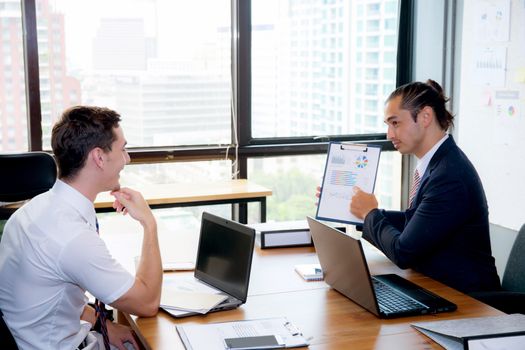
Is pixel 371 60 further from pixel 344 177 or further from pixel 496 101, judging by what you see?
pixel 344 177

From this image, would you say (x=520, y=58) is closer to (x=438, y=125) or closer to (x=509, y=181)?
(x=509, y=181)

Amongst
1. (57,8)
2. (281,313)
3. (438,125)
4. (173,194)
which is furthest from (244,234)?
(57,8)

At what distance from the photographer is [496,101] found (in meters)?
4.10

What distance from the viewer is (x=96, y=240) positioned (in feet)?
6.15

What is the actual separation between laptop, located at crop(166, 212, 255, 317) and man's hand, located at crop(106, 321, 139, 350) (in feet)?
0.74

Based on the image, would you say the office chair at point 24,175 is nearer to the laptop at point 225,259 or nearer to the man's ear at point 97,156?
the laptop at point 225,259

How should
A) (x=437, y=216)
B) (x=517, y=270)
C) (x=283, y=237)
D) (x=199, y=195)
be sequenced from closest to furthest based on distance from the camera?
(x=437, y=216)
(x=517, y=270)
(x=283, y=237)
(x=199, y=195)

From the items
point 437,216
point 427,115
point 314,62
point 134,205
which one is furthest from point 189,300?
point 314,62

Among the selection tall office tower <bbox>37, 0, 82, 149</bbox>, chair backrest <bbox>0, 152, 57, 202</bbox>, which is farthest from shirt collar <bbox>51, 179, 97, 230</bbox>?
tall office tower <bbox>37, 0, 82, 149</bbox>

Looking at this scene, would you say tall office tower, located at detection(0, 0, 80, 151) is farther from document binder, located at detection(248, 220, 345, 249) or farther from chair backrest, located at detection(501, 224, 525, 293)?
chair backrest, located at detection(501, 224, 525, 293)

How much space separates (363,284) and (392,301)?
0.13 m

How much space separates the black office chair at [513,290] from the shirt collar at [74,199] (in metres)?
1.26

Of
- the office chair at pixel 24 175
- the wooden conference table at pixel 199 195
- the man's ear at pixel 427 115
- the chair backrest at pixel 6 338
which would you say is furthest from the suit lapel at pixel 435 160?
the office chair at pixel 24 175

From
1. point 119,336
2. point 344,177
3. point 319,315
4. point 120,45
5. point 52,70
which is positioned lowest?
point 119,336
